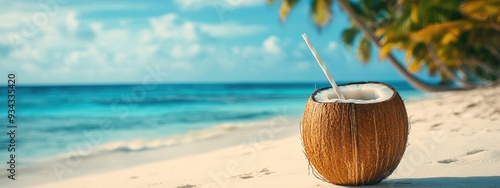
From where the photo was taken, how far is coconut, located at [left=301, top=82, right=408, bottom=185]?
3.28 metres

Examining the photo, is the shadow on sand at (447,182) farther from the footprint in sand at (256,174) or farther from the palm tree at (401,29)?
the palm tree at (401,29)

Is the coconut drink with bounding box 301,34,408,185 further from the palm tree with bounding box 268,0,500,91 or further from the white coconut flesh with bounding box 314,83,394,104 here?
the palm tree with bounding box 268,0,500,91

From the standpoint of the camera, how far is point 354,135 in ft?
10.8

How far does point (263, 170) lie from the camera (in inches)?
188

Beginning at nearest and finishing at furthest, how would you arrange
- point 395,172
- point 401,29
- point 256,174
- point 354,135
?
point 354,135, point 395,172, point 256,174, point 401,29

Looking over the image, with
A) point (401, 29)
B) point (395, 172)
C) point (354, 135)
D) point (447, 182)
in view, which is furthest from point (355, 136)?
point (401, 29)

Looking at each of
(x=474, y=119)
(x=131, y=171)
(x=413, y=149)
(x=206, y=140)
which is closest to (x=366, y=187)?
(x=413, y=149)

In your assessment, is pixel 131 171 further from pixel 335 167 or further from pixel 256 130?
pixel 256 130

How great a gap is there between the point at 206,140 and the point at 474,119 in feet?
14.9

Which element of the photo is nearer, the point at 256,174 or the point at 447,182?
the point at 447,182

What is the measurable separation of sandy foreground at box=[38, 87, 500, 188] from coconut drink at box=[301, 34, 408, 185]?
0.24 meters

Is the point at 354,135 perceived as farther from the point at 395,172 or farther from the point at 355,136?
the point at 395,172

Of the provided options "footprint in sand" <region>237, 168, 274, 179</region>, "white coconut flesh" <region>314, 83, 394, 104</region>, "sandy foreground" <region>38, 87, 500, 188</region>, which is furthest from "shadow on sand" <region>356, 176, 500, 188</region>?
"footprint in sand" <region>237, 168, 274, 179</region>

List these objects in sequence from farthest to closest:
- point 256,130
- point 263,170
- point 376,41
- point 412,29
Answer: point 376,41
point 412,29
point 256,130
point 263,170
